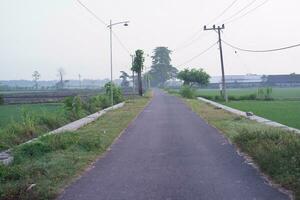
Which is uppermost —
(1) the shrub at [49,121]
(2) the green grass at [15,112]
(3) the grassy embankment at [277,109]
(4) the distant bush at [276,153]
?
(4) the distant bush at [276,153]

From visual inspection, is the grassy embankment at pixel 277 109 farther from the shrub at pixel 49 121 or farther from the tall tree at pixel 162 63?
the tall tree at pixel 162 63

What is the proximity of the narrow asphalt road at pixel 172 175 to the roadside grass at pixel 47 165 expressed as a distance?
35 cm

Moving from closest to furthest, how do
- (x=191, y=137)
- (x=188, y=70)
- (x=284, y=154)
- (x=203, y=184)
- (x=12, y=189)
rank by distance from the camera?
(x=12, y=189) < (x=203, y=184) < (x=284, y=154) < (x=191, y=137) < (x=188, y=70)

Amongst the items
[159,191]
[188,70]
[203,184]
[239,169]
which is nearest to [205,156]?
[239,169]

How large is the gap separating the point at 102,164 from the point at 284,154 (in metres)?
4.30

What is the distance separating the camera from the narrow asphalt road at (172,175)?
852 centimetres

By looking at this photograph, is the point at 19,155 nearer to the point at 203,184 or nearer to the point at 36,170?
the point at 36,170

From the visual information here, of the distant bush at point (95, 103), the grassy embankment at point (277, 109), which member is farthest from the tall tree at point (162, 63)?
the distant bush at point (95, 103)

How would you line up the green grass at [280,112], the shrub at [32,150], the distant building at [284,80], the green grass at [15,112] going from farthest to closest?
the distant building at [284,80] → the green grass at [15,112] → the green grass at [280,112] → the shrub at [32,150]

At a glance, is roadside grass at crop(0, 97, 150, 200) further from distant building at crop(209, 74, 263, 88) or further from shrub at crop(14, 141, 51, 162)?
distant building at crop(209, 74, 263, 88)

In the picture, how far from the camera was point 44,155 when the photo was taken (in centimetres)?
1346

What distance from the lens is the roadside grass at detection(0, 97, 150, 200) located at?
28.6ft

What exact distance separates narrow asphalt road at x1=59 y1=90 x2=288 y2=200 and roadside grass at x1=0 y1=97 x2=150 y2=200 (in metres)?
0.35

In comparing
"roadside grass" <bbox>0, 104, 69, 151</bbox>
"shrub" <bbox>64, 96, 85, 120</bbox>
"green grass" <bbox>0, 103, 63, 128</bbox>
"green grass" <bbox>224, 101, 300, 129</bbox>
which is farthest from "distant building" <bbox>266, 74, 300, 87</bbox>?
"roadside grass" <bbox>0, 104, 69, 151</bbox>
